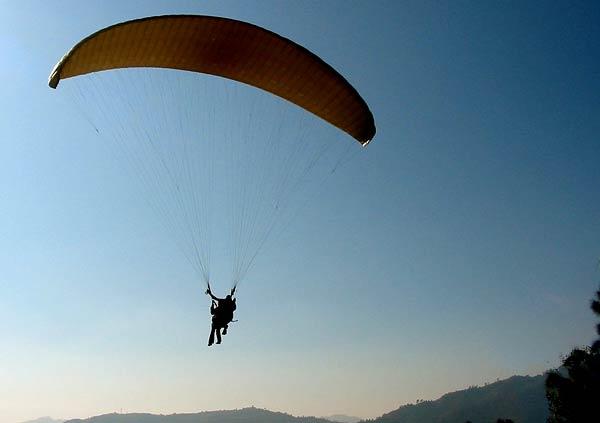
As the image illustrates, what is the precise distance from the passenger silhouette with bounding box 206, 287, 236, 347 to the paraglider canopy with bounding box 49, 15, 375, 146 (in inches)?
236

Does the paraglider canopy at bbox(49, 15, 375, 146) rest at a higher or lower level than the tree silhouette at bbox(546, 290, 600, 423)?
higher

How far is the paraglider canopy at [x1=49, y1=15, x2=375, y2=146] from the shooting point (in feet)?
35.9

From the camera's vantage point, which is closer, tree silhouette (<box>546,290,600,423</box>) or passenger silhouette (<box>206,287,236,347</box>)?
passenger silhouette (<box>206,287,236,347</box>)

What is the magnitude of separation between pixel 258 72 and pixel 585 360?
17.4 m

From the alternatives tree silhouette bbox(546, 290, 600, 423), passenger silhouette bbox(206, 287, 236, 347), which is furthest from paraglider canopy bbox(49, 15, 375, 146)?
tree silhouette bbox(546, 290, 600, 423)

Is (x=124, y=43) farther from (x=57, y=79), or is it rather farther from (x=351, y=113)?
(x=351, y=113)

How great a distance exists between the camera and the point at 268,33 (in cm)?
1158

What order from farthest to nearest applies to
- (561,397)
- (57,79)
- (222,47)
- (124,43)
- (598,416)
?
(561,397) < (598,416) < (222,47) < (124,43) < (57,79)

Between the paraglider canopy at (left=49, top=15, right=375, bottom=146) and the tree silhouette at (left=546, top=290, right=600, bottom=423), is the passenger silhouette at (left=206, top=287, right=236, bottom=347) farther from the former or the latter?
the tree silhouette at (left=546, top=290, right=600, bottom=423)

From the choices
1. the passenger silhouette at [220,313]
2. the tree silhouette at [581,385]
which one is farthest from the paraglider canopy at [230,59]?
the tree silhouette at [581,385]

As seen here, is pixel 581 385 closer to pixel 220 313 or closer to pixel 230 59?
pixel 220 313

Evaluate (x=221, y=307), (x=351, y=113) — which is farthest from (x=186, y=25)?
(x=221, y=307)

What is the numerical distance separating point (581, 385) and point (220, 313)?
14.9 meters

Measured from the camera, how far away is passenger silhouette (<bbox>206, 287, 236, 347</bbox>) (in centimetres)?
1241
